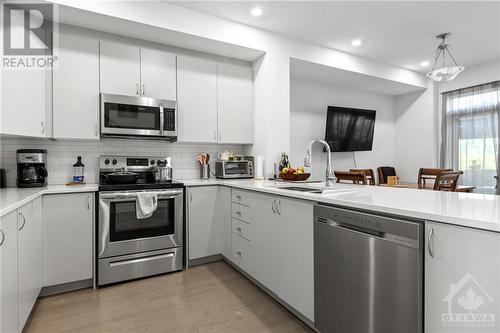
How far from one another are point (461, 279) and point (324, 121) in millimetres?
4025

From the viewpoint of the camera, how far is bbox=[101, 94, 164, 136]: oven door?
274cm

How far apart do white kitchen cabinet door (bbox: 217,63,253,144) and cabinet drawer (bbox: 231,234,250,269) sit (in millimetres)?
1290

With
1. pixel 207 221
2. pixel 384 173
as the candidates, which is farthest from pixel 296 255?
pixel 384 173

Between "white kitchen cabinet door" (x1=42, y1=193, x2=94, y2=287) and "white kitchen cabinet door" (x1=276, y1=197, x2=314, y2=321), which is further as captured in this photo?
"white kitchen cabinet door" (x1=42, y1=193, x2=94, y2=287)

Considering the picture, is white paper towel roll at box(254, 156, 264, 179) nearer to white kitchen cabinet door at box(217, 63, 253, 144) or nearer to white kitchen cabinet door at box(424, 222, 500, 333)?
white kitchen cabinet door at box(217, 63, 253, 144)

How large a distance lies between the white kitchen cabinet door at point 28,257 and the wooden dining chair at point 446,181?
365 cm

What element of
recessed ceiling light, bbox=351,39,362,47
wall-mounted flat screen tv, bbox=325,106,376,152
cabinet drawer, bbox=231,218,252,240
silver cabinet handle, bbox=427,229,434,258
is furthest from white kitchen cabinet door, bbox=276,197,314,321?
wall-mounted flat screen tv, bbox=325,106,376,152

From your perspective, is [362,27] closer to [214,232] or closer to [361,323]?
[214,232]

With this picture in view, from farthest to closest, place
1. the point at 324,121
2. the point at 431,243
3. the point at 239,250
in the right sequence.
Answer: the point at 324,121
the point at 239,250
the point at 431,243

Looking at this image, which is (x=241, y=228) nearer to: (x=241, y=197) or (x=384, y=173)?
(x=241, y=197)

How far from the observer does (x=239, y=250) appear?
8.91 feet

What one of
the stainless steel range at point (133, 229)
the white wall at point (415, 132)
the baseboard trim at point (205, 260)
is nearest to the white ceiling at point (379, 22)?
the white wall at point (415, 132)

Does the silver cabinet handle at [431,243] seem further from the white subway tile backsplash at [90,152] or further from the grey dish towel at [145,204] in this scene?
the white subway tile backsplash at [90,152]
